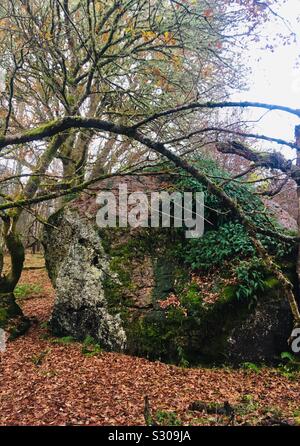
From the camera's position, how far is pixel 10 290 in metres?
8.45

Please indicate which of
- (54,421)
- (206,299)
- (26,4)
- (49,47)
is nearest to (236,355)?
(206,299)

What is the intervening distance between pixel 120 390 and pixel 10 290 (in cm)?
440

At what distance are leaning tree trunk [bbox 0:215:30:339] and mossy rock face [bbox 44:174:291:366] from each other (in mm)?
800

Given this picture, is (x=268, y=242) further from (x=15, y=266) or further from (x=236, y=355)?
(x=15, y=266)

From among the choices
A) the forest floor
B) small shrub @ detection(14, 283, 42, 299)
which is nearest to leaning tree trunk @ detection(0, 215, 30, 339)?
the forest floor

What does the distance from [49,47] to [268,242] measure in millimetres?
5366

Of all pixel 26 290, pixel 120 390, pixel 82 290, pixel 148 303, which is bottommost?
pixel 120 390

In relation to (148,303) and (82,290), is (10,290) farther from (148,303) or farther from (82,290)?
(148,303)

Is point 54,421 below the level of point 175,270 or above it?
below

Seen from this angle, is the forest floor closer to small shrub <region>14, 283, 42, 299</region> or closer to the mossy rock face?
the mossy rock face

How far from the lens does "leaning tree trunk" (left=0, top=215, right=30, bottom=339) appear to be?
7.92m

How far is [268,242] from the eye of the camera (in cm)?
727

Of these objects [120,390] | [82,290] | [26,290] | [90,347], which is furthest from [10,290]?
[120,390]

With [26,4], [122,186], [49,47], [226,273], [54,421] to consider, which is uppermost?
[26,4]
